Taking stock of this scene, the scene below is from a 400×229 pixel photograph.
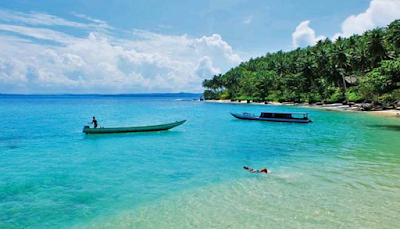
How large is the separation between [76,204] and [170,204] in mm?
4238

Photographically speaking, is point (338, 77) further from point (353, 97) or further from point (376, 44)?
point (376, 44)

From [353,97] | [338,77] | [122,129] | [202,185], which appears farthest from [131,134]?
[338,77]

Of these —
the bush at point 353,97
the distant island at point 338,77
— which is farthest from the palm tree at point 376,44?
the bush at point 353,97

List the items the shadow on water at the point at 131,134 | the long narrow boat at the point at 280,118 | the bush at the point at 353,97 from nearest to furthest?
the shadow on water at the point at 131,134, the long narrow boat at the point at 280,118, the bush at the point at 353,97

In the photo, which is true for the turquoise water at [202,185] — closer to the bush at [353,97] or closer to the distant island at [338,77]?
the distant island at [338,77]

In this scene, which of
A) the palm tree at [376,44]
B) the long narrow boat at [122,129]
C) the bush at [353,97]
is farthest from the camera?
the bush at [353,97]

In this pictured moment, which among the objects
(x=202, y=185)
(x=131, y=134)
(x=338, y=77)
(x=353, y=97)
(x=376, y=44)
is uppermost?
(x=376, y=44)

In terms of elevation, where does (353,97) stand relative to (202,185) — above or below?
above

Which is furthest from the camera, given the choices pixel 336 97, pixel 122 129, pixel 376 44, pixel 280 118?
pixel 336 97

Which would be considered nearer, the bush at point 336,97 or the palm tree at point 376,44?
the palm tree at point 376,44

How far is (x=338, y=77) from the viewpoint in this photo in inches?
3009

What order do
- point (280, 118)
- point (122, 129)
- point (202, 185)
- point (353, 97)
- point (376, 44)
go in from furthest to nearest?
point (353, 97), point (376, 44), point (280, 118), point (122, 129), point (202, 185)

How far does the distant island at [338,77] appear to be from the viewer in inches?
1776

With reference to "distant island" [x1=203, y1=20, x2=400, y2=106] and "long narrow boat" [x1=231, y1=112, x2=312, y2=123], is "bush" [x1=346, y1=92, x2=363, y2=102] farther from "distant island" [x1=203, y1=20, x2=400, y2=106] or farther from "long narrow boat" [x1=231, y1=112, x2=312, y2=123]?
"long narrow boat" [x1=231, y1=112, x2=312, y2=123]
